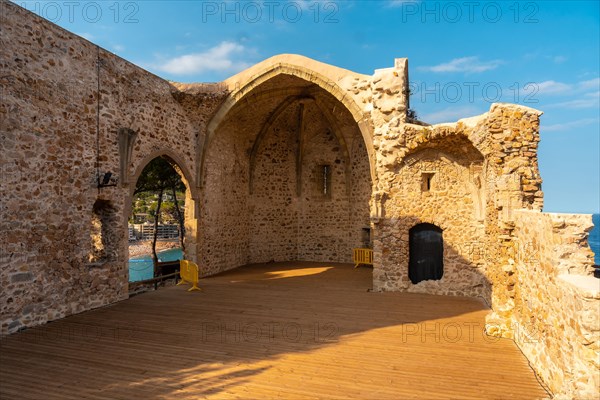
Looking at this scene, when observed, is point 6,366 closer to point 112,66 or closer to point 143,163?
point 143,163

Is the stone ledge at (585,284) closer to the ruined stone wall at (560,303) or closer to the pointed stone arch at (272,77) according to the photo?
the ruined stone wall at (560,303)

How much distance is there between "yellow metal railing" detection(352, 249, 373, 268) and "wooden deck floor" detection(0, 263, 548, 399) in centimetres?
453

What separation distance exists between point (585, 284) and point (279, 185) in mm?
12298

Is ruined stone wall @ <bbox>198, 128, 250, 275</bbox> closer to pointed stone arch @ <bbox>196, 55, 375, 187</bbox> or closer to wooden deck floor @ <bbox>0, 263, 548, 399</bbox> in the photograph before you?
pointed stone arch @ <bbox>196, 55, 375, 187</bbox>

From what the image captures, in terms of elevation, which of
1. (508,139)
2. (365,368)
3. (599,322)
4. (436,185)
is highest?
(508,139)

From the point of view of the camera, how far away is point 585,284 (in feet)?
11.2

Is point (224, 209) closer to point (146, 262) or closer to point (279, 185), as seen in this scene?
point (279, 185)

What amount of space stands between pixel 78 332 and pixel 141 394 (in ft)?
9.56

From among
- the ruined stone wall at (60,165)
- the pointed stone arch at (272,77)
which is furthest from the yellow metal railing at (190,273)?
the pointed stone arch at (272,77)

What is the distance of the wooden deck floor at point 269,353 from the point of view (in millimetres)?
4410

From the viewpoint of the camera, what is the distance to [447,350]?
5590mm

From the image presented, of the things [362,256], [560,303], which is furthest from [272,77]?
[560,303]

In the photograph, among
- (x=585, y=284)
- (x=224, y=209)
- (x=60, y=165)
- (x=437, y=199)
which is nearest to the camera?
(x=585, y=284)

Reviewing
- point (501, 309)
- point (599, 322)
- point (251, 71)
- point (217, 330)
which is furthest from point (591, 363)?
point (251, 71)
